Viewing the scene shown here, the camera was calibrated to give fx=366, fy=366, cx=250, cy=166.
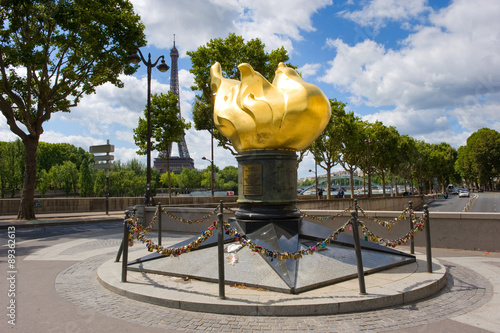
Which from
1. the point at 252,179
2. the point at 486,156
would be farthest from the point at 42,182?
the point at 486,156

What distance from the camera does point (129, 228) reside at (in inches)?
271

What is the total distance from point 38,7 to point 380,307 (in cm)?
2101

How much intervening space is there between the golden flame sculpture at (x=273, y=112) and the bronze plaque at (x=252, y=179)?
445 millimetres

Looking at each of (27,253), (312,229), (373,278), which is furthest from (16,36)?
(373,278)

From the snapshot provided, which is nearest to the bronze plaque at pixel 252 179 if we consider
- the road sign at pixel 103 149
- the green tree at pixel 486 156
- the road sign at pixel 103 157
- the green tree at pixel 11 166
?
the road sign at pixel 103 149

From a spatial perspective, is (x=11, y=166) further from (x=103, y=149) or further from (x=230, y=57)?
(x=230, y=57)

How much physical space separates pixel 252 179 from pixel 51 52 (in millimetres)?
17257

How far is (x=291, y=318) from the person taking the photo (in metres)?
5.04

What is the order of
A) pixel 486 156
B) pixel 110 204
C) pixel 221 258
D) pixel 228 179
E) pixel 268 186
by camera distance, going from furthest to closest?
pixel 228 179 < pixel 486 156 < pixel 110 204 < pixel 268 186 < pixel 221 258

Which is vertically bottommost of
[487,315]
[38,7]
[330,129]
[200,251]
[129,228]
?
[487,315]

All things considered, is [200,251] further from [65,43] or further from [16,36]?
[16,36]

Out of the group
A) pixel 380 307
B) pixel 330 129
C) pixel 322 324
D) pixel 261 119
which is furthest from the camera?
pixel 330 129

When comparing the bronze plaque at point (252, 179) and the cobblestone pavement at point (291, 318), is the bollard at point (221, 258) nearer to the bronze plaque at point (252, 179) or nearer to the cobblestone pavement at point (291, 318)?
the cobblestone pavement at point (291, 318)

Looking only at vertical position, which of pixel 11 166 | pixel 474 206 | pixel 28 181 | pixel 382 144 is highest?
pixel 382 144
